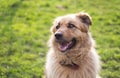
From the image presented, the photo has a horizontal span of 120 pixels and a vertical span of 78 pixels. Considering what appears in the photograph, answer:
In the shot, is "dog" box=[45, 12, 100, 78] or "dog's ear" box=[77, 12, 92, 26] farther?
"dog's ear" box=[77, 12, 92, 26]

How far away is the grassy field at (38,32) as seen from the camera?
8508mm

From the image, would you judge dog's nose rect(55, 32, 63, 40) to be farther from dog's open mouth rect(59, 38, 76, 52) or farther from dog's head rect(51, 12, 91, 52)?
dog's open mouth rect(59, 38, 76, 52)

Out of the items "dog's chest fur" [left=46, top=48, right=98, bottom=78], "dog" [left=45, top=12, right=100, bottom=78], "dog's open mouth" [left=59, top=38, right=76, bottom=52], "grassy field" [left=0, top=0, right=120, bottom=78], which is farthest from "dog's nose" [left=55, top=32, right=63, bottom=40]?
"grassy field" [left=0, top=0, right=120, bottom=78]

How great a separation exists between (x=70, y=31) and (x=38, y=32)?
4.42m

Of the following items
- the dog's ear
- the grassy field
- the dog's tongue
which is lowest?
the grassy field

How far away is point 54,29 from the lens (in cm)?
678

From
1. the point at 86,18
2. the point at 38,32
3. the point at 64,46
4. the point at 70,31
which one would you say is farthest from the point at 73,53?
the point at 38,32

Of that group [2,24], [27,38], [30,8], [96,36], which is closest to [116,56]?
[96,36]

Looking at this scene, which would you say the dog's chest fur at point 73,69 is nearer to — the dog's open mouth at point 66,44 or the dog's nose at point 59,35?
the dog's open mouth at point 66,44

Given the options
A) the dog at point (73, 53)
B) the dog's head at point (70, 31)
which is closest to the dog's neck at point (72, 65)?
the dog at point (73, 53)

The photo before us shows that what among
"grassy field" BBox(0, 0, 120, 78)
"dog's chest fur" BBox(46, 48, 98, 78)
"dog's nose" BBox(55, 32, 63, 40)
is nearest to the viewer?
"dog's nose" BBox(55, 32, 63, 40)

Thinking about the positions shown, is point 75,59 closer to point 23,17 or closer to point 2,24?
point 2,24

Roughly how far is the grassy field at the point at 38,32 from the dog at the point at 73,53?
159 centimetres

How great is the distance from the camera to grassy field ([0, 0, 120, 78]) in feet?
27.9
